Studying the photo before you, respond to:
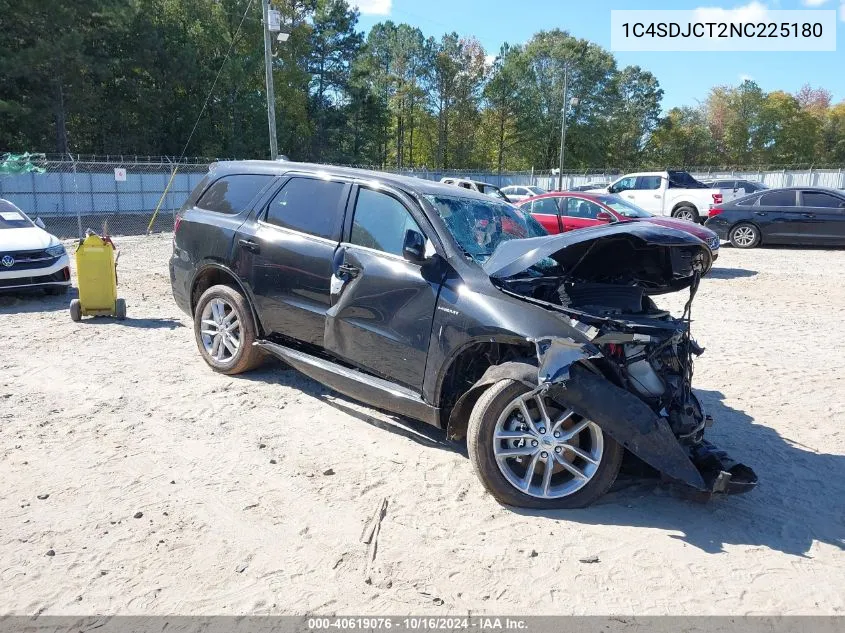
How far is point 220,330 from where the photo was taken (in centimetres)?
560

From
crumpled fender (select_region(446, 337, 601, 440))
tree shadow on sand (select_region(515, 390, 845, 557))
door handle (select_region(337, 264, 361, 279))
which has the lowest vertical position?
tree shadow on sand (select_region(515, 390, 845, 557))

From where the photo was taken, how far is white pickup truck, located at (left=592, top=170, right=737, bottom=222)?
18.4 meters

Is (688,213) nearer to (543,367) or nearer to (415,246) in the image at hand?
(415,246)

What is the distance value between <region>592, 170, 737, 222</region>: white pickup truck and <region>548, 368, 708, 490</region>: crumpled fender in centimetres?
1615

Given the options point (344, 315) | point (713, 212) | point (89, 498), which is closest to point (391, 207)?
point (344, 315)

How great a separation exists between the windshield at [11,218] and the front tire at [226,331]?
5408mm

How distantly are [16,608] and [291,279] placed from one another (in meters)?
2.77

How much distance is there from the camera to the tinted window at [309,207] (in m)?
4.84

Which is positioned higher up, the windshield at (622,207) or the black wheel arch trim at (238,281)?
the windshield at (622,207)

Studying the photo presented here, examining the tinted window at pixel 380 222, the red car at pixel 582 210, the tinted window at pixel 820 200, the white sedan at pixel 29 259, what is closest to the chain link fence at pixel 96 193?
the white sedan at pixel 29 259

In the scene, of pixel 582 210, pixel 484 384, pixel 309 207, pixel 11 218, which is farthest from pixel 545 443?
pixel 582 210

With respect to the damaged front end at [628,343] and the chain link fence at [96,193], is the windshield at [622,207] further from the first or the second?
the chain link fence at [96,193]

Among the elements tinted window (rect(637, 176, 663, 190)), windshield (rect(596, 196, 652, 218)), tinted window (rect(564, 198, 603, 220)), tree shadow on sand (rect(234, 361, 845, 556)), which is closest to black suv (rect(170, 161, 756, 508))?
tree shadow on sand (rect(234, 361, 845, 556))

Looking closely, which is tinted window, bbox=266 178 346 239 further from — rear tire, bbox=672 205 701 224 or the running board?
rear tire, bbox=672 205 701 224
